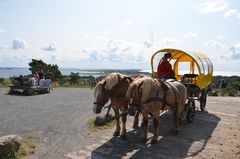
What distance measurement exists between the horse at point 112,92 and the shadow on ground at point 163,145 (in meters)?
0.55

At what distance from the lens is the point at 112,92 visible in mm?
7172

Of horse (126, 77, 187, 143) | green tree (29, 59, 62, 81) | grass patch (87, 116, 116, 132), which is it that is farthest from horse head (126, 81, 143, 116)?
green tree (29, 59, 62, 81)

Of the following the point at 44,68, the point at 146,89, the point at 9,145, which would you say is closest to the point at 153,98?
the point at 146,89

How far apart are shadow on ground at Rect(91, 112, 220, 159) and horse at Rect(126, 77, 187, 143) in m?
0.40

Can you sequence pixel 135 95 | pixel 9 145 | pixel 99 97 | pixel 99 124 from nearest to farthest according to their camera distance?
pixel 9 145 < pixel 135 95 < pixel 99 97 < pixel 99 124

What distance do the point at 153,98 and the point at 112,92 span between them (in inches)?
46.5

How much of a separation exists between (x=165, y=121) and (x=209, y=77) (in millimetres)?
3634

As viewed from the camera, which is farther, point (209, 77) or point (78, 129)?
point (209, 77)

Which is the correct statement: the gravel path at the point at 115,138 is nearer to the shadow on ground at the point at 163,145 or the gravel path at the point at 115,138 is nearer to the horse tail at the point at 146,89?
the shadow on ground at the point at 163,145

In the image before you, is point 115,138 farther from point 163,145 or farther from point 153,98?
point 153,98

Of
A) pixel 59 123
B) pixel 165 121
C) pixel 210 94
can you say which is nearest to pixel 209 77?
pixel 165 121

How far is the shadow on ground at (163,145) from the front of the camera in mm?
6367

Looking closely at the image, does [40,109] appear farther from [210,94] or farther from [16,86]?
[210,94]

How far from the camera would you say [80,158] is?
6133 millimetres
